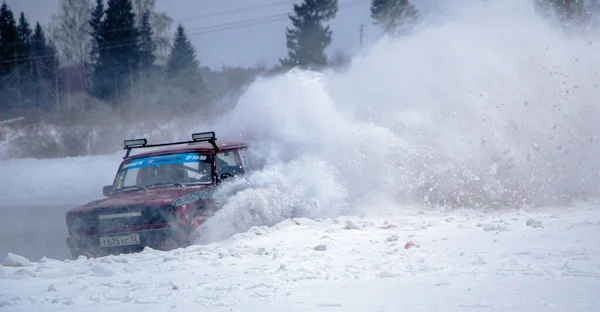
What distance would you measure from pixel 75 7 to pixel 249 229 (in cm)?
3613

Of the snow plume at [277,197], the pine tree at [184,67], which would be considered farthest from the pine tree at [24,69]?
the snow plume at [277,197]

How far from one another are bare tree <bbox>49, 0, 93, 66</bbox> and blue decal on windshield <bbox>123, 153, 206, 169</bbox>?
33.4 metres

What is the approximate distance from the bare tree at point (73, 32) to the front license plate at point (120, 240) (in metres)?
34.8

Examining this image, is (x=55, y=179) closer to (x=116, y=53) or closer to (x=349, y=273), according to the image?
(x=349, y=273)

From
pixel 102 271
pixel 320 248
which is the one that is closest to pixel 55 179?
pixel 102 271

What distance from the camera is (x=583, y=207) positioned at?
864cm

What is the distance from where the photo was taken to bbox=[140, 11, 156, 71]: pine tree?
3722cm

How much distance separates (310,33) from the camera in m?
33.1

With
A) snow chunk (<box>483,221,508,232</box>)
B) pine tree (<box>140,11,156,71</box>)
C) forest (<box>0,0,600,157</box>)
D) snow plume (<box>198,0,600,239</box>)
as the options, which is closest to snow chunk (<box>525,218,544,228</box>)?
snow chunk (<box>483,221,508,232</box>)

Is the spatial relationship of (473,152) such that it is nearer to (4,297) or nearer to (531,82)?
(531,82)

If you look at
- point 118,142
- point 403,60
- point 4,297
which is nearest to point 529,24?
point 403,60

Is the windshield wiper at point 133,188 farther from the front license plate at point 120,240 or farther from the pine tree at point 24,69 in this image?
the pine tree at point 24,69

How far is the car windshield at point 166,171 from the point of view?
326 inches

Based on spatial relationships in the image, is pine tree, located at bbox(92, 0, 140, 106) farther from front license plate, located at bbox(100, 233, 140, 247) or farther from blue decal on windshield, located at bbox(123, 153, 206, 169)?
front license plate, located at bbox(100, 233, 140, 247)
